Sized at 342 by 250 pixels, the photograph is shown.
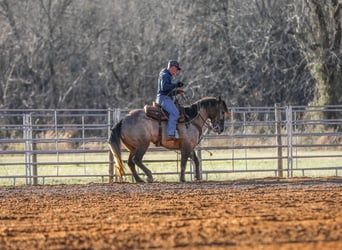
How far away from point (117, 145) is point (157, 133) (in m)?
0.98

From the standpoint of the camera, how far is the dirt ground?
913cm

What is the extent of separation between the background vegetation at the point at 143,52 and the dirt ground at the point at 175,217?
76.9 feet

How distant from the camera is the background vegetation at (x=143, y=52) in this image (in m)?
41.2

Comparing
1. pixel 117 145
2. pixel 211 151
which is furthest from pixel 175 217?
pixel 211 151

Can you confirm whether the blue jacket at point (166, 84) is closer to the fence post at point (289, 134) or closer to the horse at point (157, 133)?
the horse at point (157, 133)

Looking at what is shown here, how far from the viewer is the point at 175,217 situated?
37.2 feet

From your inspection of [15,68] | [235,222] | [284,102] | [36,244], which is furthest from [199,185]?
[15,68]

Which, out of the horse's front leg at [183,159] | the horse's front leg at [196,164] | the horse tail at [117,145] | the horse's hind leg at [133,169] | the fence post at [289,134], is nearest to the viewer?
the horse tail at [117,145]

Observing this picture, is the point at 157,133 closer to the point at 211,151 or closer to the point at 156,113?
the point at 156,113

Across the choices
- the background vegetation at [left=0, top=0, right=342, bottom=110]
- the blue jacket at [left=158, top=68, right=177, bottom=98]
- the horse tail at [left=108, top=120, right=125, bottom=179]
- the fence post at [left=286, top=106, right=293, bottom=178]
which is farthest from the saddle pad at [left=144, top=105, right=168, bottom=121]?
the background vegetation at [left=0, top=0, right=342, bottom=110]

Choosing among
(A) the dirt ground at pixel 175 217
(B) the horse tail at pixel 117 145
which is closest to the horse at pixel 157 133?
(B) the horse tail at pixel 117 145

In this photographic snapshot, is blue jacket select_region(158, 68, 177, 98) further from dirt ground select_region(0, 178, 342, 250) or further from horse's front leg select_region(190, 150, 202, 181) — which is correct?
dirt ground select_region(0, 178, 342, 250)

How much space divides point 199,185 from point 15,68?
2724 cm

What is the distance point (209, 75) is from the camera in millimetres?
42000
